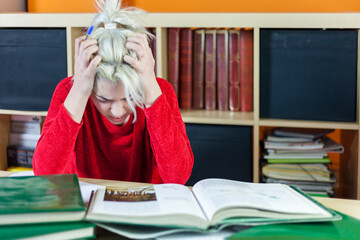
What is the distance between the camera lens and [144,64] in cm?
106

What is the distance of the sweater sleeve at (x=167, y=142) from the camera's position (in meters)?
1.10

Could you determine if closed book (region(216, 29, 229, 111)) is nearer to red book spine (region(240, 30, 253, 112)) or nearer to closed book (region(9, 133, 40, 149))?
red book spine (region(240, 30, 253, 112))

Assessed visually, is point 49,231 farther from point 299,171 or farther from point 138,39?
point 299,171

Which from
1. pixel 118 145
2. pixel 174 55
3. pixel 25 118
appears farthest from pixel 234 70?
pixel 25 118

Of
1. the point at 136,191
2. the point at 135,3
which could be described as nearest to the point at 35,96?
the point at 135,3

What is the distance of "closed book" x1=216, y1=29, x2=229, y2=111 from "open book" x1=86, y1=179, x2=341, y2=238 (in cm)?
116

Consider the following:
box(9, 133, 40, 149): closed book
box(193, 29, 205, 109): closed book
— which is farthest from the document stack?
box(193, 29, 205, 109): closed book

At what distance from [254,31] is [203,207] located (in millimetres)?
1191

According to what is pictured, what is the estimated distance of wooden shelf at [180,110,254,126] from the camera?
1.84 m

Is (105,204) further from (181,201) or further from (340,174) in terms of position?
(340,174)

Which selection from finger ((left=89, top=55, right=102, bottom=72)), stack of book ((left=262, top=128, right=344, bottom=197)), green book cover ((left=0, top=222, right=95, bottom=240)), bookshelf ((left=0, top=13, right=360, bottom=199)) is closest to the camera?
green book cover ((left=0, top=222, right=95, bottom=240))

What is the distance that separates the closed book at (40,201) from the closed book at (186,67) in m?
1.21

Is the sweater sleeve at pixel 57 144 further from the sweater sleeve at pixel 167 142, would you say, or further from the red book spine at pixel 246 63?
the red book spine at pixel 246 63

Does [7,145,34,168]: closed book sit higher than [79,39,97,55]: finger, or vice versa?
[79,39,97,55]: finger
